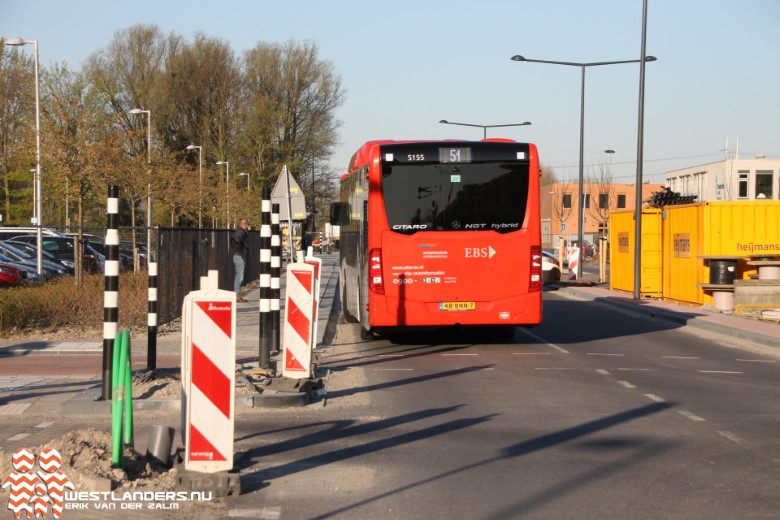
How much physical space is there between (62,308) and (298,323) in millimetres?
7981

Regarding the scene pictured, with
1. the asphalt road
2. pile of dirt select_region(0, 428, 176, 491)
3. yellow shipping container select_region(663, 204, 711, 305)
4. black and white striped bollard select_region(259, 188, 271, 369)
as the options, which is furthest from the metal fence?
yellow shipping container select_region(663, 204, 711, 305)

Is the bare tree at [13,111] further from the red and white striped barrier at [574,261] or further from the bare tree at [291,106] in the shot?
the red and white striped barrier at [574,261]

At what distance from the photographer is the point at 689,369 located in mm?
13344

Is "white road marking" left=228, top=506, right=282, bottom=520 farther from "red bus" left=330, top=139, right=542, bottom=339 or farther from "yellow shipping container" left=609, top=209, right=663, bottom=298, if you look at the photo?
"yellow shipping container" left=609, top=209, right=663, bottom=298

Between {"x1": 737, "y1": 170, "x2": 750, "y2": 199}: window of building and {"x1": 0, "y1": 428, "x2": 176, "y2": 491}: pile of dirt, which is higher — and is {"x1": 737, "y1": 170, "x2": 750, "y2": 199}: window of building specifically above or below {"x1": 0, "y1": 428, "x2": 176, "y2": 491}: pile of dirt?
above

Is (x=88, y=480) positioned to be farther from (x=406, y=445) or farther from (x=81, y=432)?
(x=406, y=445)

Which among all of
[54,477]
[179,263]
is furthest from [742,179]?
[54,477]

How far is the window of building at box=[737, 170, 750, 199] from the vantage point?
84.6m

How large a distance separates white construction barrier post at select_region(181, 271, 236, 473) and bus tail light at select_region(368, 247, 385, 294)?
29.3ft

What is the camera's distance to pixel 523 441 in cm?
831

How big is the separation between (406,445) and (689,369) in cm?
649

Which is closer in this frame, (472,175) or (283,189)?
(472,175)

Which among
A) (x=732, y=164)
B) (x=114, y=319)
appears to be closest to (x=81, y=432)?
(x=114, y=319)

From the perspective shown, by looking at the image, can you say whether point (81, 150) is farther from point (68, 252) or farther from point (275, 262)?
point (275, 262)
